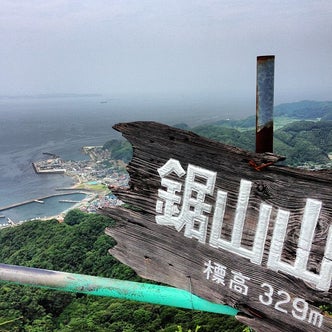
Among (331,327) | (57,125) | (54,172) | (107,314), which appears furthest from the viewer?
(57,125)

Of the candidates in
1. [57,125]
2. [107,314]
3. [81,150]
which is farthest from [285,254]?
[57,125]

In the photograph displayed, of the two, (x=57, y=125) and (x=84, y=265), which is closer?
(x=84, y=265)

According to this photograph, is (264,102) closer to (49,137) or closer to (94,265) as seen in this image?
(94,265)

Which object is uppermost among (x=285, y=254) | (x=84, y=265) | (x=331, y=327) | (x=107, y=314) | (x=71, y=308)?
(x=285, y=254)

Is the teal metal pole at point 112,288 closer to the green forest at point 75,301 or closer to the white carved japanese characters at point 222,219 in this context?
the white carved japanese characters at point 222,219

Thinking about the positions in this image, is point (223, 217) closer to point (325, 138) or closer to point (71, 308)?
point (71, 308)

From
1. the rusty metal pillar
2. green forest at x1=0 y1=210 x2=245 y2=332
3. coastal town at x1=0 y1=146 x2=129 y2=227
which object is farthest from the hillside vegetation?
green forest at x1=0 y1=210 x2=245 y2=332
